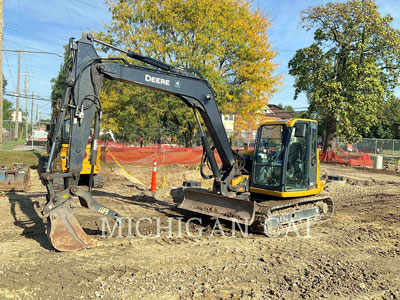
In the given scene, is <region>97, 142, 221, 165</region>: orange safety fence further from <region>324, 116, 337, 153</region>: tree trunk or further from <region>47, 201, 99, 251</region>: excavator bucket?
<region>324, 116, 337, 153</region>: tree trunk

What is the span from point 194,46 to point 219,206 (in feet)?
39.0

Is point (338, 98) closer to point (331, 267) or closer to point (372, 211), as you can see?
point (372, 211)

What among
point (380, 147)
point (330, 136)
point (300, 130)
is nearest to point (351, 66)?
point (330, 136)

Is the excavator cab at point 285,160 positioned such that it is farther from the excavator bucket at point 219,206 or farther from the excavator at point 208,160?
the excavator bucket at point 219,206

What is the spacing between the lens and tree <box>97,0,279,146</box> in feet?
55.5

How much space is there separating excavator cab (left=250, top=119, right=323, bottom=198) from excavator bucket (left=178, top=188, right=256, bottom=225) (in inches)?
28.5

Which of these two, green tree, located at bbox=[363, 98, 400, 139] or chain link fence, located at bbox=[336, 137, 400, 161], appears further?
green tree, located at bbox=[363, 98, 400, 139]

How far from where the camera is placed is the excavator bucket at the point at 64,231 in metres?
5.26

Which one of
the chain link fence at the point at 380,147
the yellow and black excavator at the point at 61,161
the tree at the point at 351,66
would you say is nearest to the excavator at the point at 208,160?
the yellow and black excavator at the point at 61,161

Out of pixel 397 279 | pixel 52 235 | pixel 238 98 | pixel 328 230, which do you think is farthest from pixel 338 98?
pixel 52 235

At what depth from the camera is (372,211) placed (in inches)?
379

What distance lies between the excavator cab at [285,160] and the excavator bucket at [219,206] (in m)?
0.72

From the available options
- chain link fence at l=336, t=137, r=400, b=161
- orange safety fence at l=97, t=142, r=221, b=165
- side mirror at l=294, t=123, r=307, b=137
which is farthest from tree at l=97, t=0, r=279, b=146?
chain link fence at l=336, t=137, r=400, b=161

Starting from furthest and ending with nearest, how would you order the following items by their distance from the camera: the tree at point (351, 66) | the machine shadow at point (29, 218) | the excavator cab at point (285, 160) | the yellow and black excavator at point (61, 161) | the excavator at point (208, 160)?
the tree at point (351, 66)
the excavator cab at point (285, 160)
the machine shadow at point (29, 218)
the yellow and black excavator at point (61, 161)
the excavator at point (208, 160)
